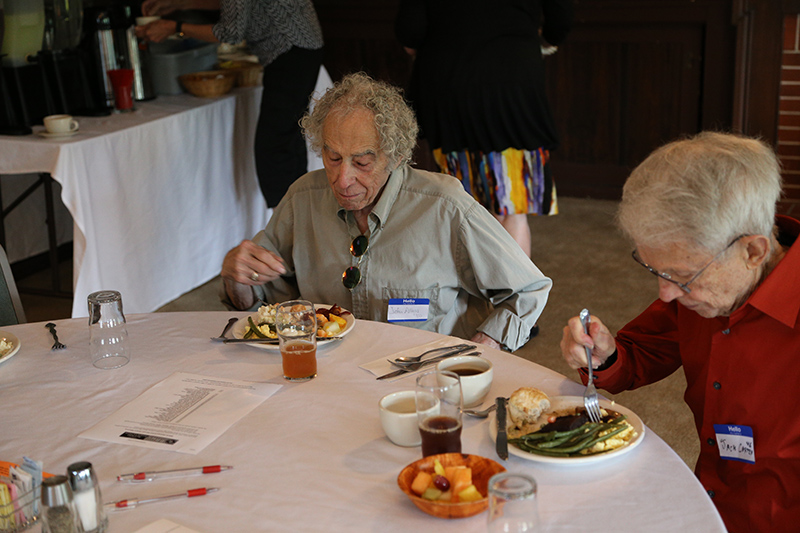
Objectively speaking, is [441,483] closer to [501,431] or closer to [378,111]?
[501,431]

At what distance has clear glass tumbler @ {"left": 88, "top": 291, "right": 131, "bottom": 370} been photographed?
5.14ft

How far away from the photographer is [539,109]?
3.31m

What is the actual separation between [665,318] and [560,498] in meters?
0.57

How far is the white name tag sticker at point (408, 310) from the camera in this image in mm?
1891

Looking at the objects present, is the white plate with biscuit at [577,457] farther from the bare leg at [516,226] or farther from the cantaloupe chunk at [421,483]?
the bare leg at [516,226]

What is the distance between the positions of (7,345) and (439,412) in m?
0.99

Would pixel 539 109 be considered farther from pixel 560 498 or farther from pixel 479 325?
pixel 560 498

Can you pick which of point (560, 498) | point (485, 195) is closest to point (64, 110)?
point (485, 195)

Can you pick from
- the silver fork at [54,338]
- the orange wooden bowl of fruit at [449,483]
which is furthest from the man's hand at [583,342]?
the silver fork at [54,338]

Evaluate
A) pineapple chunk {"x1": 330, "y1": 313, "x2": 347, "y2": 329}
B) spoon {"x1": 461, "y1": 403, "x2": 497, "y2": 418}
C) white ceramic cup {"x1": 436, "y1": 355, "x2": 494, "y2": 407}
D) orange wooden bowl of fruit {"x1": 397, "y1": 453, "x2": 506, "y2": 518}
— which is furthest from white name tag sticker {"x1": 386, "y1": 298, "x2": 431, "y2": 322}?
orange wooden bowl of fruit {"x1": 397, "y1": 453, "x2": 506, "y2": 518}

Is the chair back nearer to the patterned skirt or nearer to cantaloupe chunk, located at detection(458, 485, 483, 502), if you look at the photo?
cantaloupe chunk, located at detection(458, 485, 483, 502)

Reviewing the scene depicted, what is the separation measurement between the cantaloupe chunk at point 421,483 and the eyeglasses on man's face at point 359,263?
92cm

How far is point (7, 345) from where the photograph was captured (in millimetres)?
1658

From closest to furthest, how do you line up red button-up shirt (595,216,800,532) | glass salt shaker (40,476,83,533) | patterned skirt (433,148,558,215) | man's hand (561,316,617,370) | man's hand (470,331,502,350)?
glass salt shaker (40,476,83,533) < red button-up shirt (595,216,800,532) < man's hand (561,316,617,370) < man's hand (470,331,502,350) < patterned skirt (433,148,558,215)
